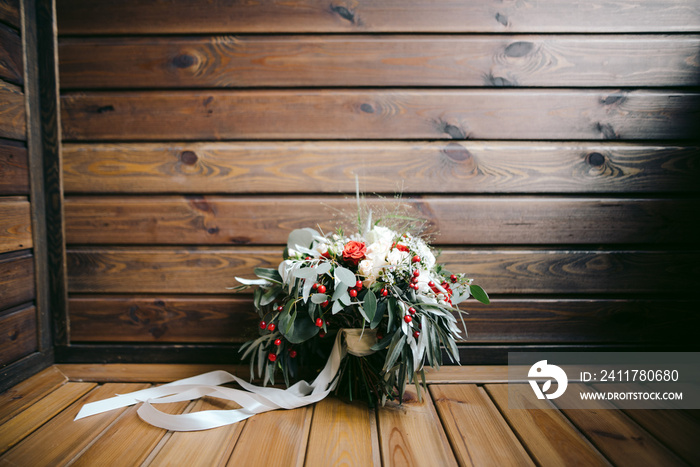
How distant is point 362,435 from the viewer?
1077mm

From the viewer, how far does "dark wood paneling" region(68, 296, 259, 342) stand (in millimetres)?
1486

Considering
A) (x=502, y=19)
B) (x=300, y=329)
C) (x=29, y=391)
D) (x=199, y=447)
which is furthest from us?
(x=502, y=19)

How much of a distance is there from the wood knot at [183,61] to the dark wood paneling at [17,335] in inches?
41.9

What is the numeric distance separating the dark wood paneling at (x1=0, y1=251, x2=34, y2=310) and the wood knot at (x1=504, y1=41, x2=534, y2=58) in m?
1.93

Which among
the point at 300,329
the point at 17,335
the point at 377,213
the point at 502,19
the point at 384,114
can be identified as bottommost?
the point at 17,335

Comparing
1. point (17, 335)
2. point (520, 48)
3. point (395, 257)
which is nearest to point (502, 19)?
point (520, 48)

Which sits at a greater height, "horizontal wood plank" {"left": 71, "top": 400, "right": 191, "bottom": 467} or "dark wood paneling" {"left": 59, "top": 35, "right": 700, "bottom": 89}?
"dark wood paneling" {"left": 59, "top": 35, "right": 700, "bottom": 89}

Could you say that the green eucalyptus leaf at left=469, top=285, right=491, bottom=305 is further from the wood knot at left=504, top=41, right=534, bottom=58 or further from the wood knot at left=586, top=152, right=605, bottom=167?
the wood knot at left=504, top=41, right=534, bottom=58

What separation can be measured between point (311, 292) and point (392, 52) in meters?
Answer: 0.94

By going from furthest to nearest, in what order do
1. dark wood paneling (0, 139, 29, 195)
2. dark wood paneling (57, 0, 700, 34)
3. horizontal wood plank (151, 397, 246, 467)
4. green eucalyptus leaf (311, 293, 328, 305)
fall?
dark wood paneling (57, 0, 700, 34) → dark wood paneling (0, 139, 29, 195) → green eucalyptus leaf (311, 293, 328, 305) → horizontal wood plank (151, 397, 246, 467)

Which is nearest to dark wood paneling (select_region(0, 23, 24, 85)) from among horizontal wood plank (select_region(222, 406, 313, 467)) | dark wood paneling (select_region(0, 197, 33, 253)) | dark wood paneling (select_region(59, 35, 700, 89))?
dark wood paneling (select_region(59, 35, 700, 89))

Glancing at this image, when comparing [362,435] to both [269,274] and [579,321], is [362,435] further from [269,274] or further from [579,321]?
[579,321]

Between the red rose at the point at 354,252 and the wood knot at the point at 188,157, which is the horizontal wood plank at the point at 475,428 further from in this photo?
the wood knot at the point at 188,157

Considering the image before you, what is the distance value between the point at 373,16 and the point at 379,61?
16 centimetres
